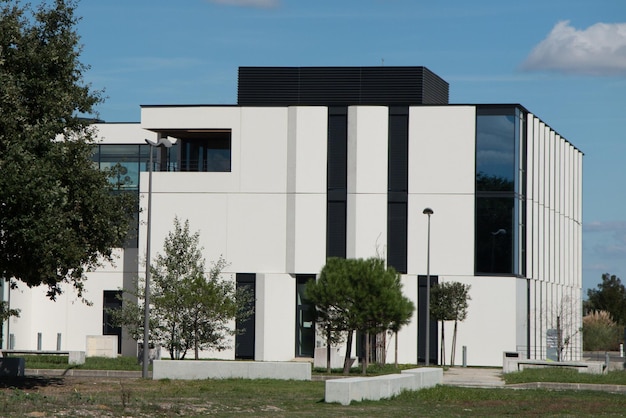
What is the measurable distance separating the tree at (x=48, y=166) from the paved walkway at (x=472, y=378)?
48.9ft

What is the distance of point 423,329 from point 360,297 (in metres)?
16.1

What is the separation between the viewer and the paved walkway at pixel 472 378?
41.7m

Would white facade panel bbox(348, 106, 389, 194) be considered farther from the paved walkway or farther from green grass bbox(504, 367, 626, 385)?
green grass bbox(504, 367, 626, 385)

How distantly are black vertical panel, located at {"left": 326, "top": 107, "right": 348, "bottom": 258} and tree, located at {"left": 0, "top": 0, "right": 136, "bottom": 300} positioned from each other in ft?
88.8

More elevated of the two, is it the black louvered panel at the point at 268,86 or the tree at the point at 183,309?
the black louvered panel at the point at 268,86

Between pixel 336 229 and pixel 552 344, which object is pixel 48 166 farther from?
pixel 552 344

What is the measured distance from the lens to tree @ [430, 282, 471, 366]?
187 ft

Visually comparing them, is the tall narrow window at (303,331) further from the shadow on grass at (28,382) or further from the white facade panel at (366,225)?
the shadow on grass at (28,382)

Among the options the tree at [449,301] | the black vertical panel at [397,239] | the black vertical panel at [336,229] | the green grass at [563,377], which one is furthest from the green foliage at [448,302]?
the green grass at [563,377]

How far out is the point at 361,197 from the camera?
59688 millimetres

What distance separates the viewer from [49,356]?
51.9 metres

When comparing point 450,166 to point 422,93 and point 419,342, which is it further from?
point 419,342

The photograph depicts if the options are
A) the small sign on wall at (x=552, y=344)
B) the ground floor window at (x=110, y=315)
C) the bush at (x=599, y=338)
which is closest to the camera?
the small sign on wall at (x=552, y=344)

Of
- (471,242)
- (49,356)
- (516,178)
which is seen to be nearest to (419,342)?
(471,242)
